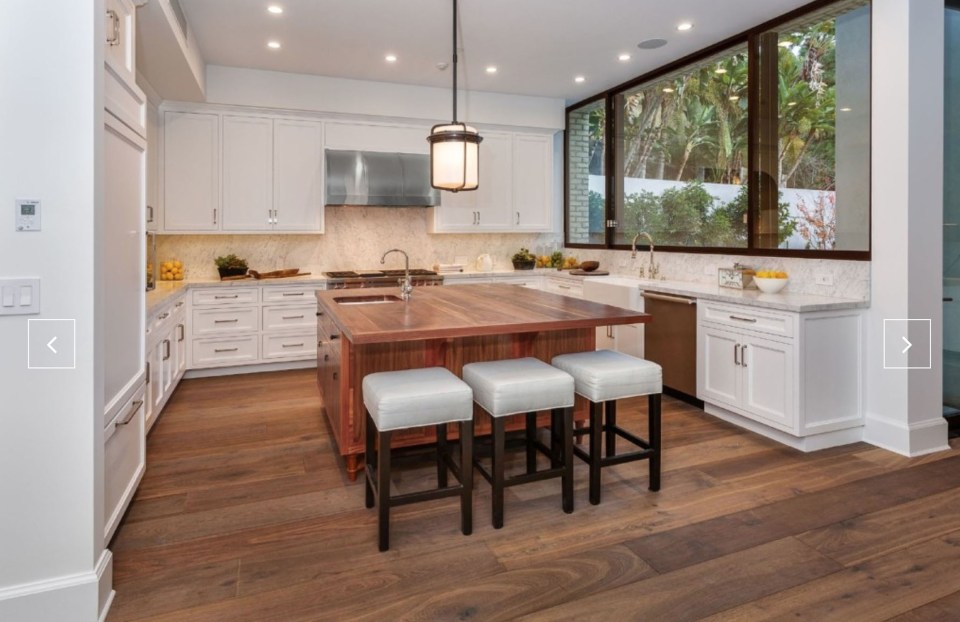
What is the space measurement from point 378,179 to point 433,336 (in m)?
3.63

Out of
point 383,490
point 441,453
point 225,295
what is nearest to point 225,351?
point 225,295

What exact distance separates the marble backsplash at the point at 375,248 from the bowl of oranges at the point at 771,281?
74cm

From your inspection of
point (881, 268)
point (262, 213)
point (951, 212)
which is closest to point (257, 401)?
point (262, 213)

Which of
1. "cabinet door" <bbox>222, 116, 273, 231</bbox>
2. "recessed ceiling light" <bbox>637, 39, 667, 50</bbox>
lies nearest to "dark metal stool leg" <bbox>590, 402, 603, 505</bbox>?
"recessed ceiling light" <bbox>637, 39, 667, 50</bbox>

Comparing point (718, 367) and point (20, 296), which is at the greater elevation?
point (20, 296)

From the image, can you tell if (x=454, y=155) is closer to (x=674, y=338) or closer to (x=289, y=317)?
(x=674, y=338)

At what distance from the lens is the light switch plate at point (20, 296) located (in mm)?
1802

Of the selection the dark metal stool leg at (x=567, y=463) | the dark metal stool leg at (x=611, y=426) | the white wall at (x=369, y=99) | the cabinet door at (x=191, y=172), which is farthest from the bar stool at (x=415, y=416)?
the white wall at (x=369, y=99)

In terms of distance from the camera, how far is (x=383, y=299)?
151 inches

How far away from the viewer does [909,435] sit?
343 centimetres

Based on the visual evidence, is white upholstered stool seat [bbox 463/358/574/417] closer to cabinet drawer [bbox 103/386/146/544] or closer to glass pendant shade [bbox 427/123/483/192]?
glass pendant shade [bbox 427/123/483/192]

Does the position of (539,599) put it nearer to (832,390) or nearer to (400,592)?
(400,592)

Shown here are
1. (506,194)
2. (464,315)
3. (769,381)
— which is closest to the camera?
(464,315)

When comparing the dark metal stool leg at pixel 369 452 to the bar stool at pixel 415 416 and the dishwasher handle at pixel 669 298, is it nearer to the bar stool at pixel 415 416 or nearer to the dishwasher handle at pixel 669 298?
the bar stool at pixel 415 416
